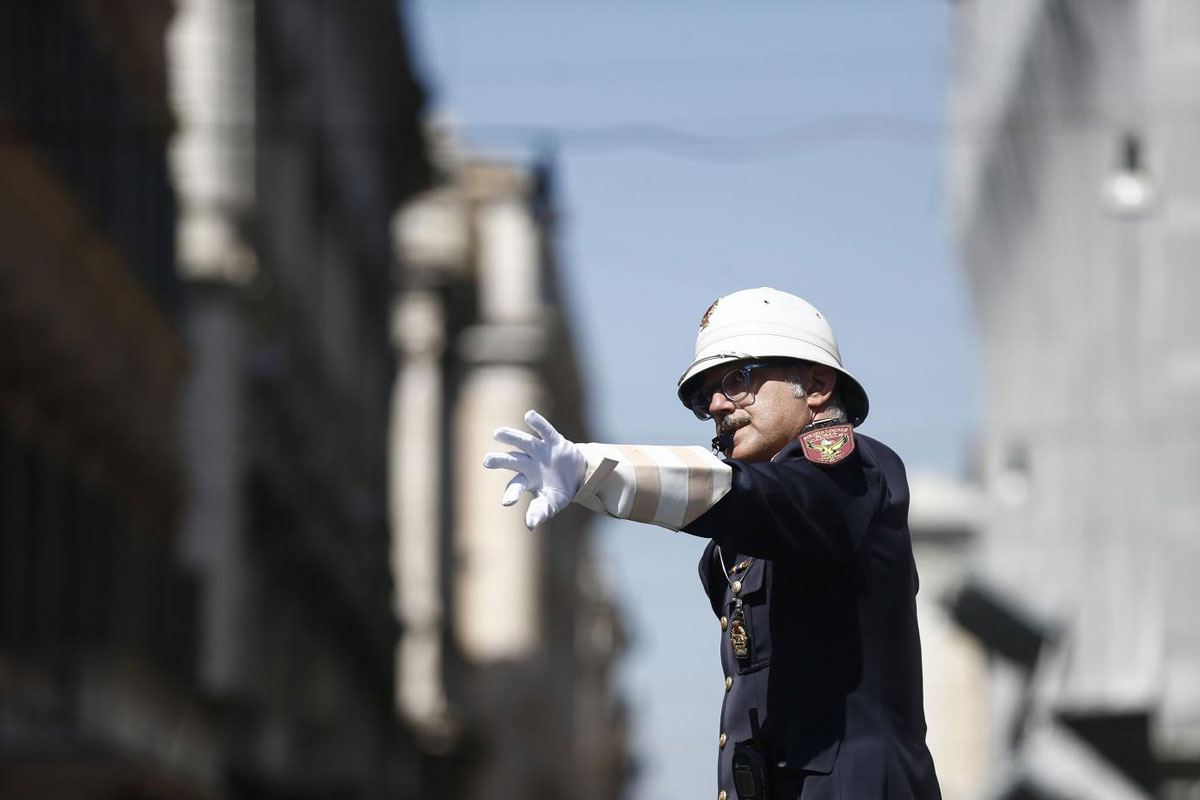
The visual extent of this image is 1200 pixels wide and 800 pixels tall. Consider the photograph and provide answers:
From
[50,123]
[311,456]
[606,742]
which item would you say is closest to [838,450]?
[50,123]

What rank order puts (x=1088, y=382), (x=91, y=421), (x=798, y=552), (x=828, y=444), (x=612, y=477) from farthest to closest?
1. (x=1088, y=382)
2. (x=91, y=421)
3. (x=828, y=444)
4. (x=798, y=552)
5. (x=612, y=477)

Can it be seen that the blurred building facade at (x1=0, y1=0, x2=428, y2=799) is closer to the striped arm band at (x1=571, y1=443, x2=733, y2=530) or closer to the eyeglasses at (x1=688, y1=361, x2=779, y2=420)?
the eyeglasses at (x1=688, y1=361, x2=779, y2=420)

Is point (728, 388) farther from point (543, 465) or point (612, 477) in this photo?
point (543, 465)

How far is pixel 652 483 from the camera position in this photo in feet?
→ 21.6

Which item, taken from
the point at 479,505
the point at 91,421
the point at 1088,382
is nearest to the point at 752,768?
the point at 91,421

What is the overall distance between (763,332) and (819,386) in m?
0.22

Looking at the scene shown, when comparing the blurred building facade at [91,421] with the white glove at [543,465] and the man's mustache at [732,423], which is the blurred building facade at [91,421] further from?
the white glove at [543,465]

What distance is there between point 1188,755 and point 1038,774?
416 inches

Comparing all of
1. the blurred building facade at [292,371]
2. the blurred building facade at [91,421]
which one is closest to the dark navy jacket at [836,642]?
the blurred building facade at [91,421]

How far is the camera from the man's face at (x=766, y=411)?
23.5 ft

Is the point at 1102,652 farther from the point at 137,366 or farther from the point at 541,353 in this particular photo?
the point at 541,353

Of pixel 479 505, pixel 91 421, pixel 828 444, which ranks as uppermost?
pixel 479 505

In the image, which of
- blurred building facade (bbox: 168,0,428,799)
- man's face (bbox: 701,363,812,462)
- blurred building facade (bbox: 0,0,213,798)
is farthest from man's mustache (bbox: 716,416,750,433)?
blurred building facade (bbox: 168,0,428,799)

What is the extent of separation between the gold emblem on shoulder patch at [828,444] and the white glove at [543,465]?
2.31 feet
